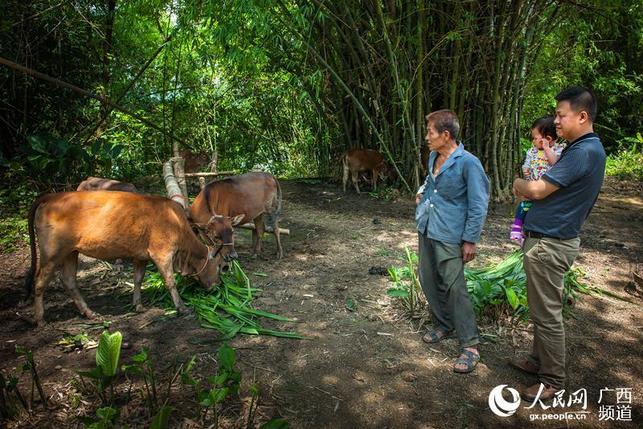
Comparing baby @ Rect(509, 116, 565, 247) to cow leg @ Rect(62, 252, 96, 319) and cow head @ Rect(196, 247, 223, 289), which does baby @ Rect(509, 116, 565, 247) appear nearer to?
cow head @ Rect(196, 247, 223, 289)

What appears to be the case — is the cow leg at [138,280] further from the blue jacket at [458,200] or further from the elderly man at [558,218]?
the elderly man at [558,218]

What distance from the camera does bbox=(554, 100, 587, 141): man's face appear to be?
257 cm

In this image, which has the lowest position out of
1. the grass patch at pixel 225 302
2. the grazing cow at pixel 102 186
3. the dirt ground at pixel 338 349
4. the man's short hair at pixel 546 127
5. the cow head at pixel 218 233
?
the dirt ground at pixel 338 349

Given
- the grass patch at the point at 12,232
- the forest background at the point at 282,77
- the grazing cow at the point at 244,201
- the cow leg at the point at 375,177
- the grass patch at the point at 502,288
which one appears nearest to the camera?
the grass patch at the point at 502,288

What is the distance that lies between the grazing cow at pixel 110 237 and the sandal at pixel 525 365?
2668 mm

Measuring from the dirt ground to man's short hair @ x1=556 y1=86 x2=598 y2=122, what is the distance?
71.4 inches

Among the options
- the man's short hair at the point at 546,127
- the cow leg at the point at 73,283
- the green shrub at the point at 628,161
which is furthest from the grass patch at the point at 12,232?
the green shrub at the point at 628,161

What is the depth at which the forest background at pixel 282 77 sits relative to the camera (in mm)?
6531

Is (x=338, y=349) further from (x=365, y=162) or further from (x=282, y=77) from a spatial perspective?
(x=282, y=77)

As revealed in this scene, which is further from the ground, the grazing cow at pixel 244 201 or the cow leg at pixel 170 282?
the grazing cow at pixel 244 201

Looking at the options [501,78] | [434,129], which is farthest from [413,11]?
[434,129]

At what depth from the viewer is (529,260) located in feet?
9.16

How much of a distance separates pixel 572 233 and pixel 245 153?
9.98 meters

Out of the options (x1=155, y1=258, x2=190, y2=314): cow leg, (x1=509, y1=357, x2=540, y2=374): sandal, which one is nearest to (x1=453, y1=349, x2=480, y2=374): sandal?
(x1=509, y1=357, x2=540, y2=374): sandal
